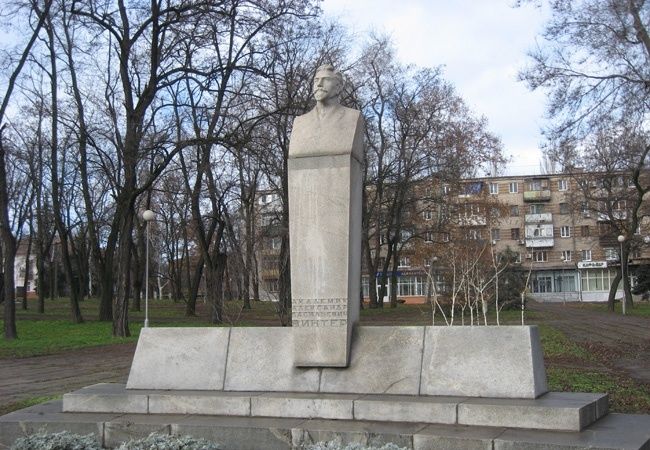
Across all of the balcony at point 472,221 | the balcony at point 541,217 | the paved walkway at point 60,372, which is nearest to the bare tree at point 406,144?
the balcony at point 472,221

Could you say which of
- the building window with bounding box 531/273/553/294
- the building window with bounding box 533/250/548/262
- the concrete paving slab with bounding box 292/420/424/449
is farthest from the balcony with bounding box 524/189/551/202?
the concrete paving slab with bounding box 292/420/424/449

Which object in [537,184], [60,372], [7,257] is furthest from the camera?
[537,184]

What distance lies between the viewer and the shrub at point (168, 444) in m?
5.31

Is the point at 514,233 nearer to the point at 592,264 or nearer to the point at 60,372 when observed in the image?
the point at 592,264

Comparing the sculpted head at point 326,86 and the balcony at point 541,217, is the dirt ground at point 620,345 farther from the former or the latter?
the balcony at point 541,217

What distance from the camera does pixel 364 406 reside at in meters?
5.98

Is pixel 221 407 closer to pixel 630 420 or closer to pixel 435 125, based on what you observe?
pixel 630 420

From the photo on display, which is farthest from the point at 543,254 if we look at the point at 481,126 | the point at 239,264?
the point at 239,264

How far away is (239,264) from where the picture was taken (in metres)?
20.9

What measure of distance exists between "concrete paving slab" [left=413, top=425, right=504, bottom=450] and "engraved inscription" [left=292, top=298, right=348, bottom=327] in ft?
5.09

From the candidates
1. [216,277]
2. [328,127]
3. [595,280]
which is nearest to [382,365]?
[328,127]

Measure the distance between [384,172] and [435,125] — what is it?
381cm

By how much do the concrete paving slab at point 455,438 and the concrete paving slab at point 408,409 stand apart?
0.16 metres

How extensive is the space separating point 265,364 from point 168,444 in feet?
5.69
